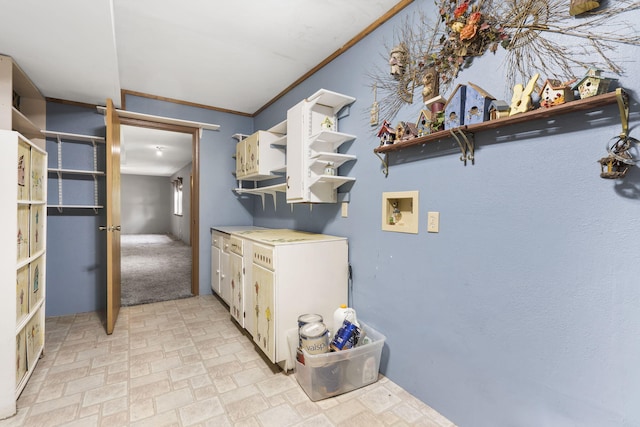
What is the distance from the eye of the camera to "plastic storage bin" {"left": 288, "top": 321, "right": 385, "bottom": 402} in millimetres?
1697

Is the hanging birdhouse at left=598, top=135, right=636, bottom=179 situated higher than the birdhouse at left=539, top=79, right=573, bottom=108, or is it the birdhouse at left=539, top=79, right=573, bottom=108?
the birdhouse at left=539, top=79, right=573, bottom=108

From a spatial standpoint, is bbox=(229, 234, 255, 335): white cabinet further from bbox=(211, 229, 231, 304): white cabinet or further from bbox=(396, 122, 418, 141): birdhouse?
bbox=(396, 122, 418, 141): birdhouse

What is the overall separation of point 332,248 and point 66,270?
2856mm

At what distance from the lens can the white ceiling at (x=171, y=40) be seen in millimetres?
1757

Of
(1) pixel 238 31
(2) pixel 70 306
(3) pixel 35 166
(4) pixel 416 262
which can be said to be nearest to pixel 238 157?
(1) pixel 238 31

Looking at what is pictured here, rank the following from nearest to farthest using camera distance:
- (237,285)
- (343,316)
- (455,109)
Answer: (455,109) < (343,316) < (237,285)

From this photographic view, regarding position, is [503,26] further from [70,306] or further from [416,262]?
[70,306]

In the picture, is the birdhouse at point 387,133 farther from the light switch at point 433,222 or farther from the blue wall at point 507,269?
the light switch at point 433,222

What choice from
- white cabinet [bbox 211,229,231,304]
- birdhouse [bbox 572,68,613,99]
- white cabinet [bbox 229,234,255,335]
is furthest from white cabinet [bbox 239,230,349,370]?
birdhouse [bbox 572,68,613,99]

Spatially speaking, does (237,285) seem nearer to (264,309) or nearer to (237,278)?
(237,278)

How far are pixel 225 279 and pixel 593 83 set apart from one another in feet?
10.1

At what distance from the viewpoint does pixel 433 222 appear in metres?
1.63

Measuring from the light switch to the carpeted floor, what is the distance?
10.2 ft

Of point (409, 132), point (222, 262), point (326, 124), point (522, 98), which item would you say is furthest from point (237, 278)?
point (522, 98)
